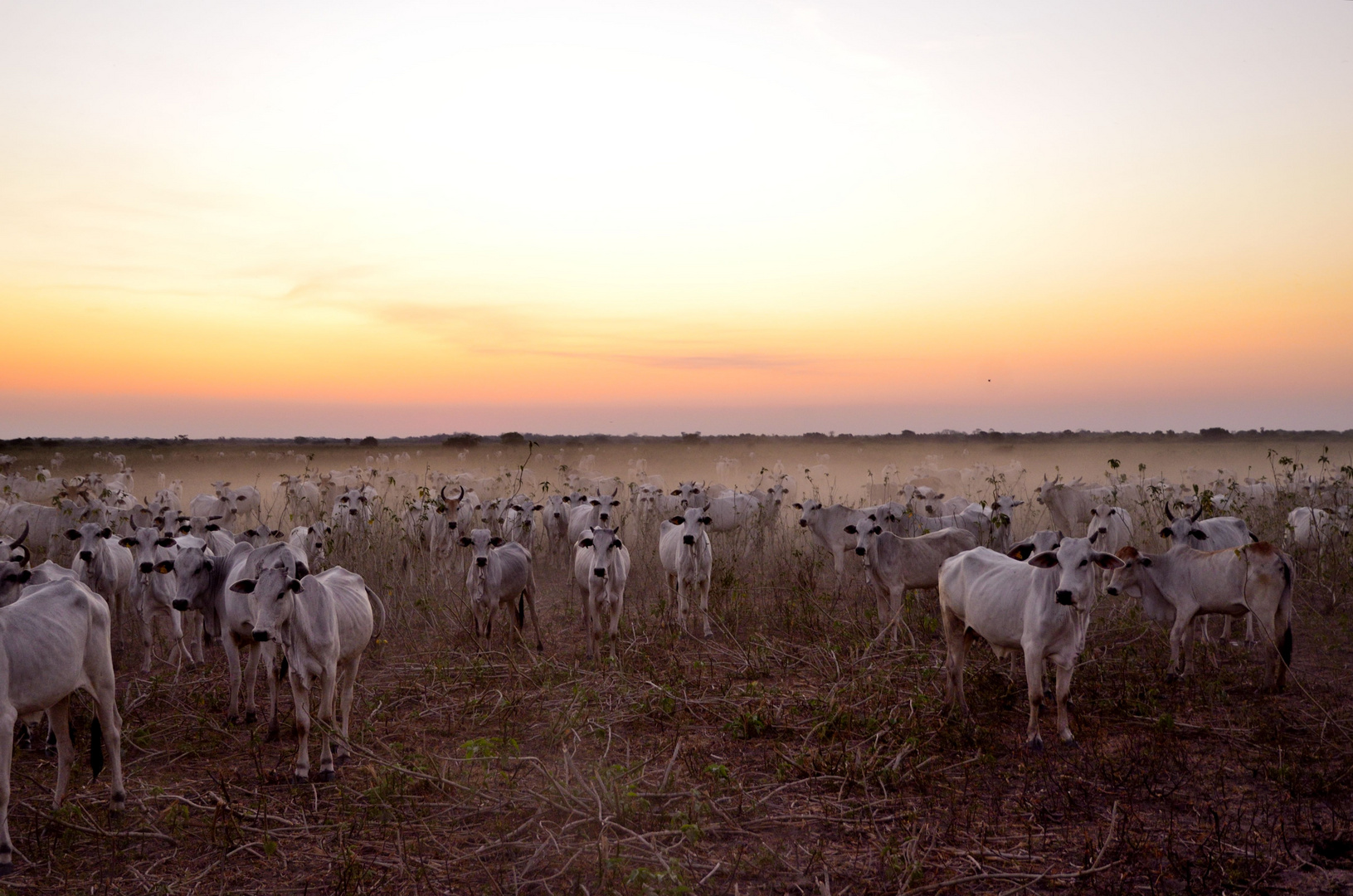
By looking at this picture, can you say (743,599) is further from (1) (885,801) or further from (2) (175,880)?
(2) (175,880)

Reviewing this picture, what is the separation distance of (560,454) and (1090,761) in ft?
203

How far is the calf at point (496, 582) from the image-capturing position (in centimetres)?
1262

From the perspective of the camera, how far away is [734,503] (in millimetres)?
24422

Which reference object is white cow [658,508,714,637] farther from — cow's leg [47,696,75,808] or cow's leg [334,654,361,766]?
cow's leg [47,696,75,808]

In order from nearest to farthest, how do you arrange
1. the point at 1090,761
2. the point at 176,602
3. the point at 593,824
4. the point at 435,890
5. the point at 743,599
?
the point at 435,890, the point at 593,824, the point at 1090,761, the point at 176,602, the point at 743,599

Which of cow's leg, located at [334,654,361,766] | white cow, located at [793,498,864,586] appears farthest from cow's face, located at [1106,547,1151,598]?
cow's leg, located at [334,654,361,766]

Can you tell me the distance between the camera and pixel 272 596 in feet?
25.7

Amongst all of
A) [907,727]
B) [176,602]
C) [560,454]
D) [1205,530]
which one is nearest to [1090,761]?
[907,727]

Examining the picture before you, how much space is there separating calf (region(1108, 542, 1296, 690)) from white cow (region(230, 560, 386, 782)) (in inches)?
324

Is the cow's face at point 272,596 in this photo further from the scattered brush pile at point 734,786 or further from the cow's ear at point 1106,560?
the cow's ear at point 1106,560

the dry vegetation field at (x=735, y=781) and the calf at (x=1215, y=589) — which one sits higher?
the calf at (x=1215, y=589)

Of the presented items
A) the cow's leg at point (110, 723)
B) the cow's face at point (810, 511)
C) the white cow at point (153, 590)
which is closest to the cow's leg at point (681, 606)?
the cow's face at point (810, 511)

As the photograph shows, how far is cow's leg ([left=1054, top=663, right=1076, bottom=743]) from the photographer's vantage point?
815 centimetres

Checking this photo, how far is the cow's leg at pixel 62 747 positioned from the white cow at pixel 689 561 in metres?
7.93
